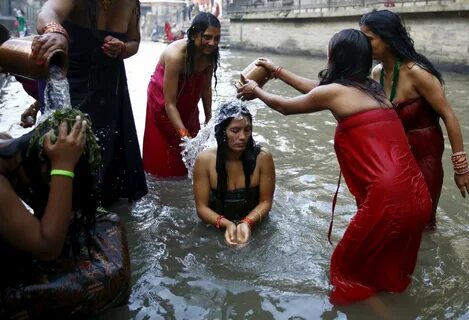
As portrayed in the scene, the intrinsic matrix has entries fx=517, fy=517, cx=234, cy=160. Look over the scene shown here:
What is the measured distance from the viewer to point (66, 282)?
239 centimetres

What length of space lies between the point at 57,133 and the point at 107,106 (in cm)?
167

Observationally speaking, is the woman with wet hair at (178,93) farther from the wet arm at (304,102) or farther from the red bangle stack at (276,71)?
the wet arm at (304,102)

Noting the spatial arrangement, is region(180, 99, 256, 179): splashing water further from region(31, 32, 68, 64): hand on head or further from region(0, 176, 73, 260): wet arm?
region(0, 176, 73, 260): wet arm

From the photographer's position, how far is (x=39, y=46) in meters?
2.59

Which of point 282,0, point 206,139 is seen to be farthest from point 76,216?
point 282,0

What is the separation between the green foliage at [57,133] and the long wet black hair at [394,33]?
6.10 feet

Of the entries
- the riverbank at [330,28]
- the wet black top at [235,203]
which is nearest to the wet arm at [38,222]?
the wet black top at [235,203]

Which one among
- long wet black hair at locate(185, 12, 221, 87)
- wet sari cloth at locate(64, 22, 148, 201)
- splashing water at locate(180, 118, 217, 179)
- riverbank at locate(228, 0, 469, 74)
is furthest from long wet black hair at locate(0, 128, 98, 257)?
riverbank at locate(228, 0, 469, 74)

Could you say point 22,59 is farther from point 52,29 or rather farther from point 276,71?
point 276,71

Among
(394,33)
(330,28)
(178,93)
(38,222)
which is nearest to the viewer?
(38,222)

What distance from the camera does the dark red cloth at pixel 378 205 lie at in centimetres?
274

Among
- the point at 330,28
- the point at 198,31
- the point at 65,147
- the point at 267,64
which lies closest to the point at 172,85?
the point at 198,31

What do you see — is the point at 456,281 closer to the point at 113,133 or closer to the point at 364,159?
the point at 364,159

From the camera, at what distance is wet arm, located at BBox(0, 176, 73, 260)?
2.09 meters
